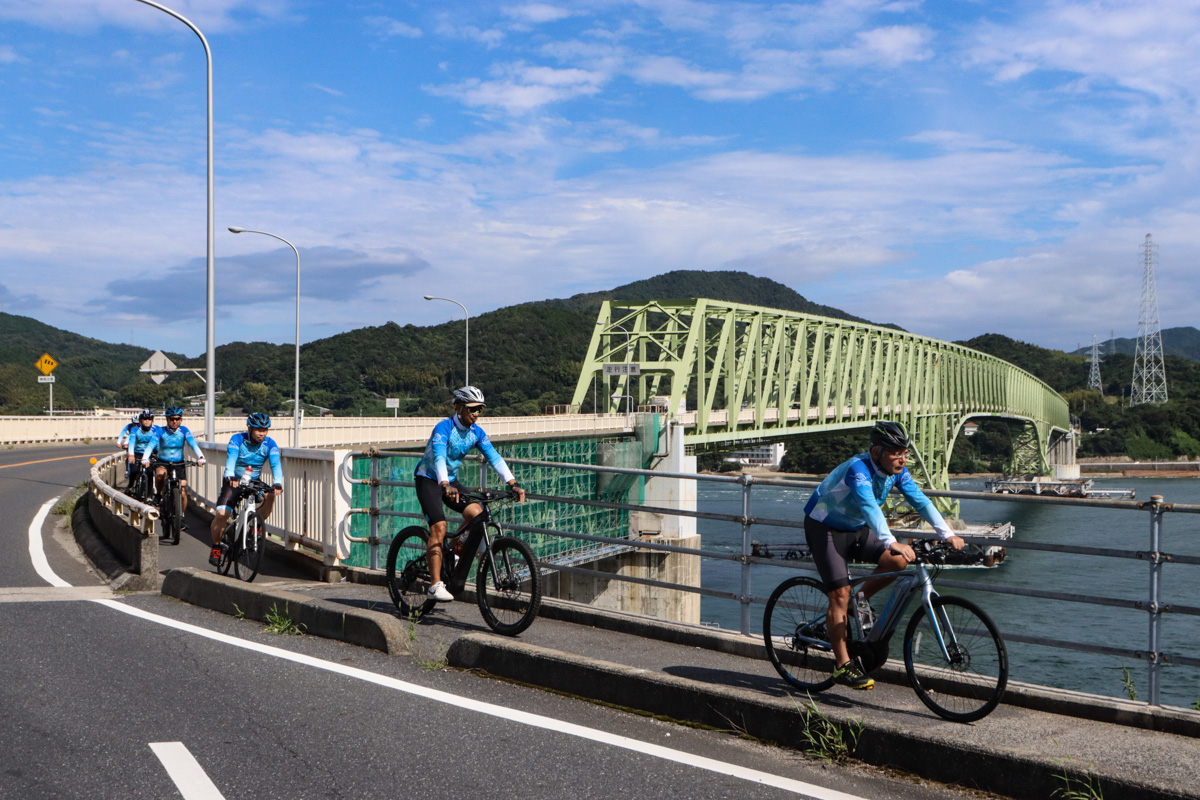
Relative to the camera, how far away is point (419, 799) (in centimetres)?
402

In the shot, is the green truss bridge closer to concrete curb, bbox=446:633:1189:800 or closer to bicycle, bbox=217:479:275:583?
bicycle, bbox=217:479:275:583

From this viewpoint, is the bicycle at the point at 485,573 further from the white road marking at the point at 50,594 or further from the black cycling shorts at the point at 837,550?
the white road marking at the point at 50,594

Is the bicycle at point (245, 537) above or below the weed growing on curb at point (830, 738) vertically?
above

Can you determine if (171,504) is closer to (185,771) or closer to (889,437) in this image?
(185,771)

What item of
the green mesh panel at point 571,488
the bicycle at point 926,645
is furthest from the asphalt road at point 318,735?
the green mesh panel at point 571,488

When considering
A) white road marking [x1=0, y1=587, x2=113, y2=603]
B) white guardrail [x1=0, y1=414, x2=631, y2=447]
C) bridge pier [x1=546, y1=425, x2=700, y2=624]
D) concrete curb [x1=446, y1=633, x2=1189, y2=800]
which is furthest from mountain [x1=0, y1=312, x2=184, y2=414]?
concrete curb [x1=446, y1=633, x2=1189, y2=800]

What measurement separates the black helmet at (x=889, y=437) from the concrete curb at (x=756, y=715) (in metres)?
1.35

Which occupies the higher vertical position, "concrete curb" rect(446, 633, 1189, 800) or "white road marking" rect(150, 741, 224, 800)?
"concrete curb" rect(446, 633, 1189, 800)

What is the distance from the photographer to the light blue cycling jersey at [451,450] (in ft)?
23.6

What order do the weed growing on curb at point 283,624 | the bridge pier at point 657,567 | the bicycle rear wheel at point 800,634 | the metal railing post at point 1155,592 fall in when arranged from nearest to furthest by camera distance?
the metal railing post at point 1155,592
the bicycle rear wheel at point 800,634
the weed growing on curb at point 283,624
the bridge pier at point 657,567

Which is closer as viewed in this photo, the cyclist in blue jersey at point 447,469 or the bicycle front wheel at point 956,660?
the bicycle front wheel at point 956,660

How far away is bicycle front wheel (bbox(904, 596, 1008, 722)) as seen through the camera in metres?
4.89

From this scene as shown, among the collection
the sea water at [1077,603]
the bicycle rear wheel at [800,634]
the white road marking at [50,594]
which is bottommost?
the sea water at [1077,603]

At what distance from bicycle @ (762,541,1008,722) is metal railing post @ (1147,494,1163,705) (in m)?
0.86
